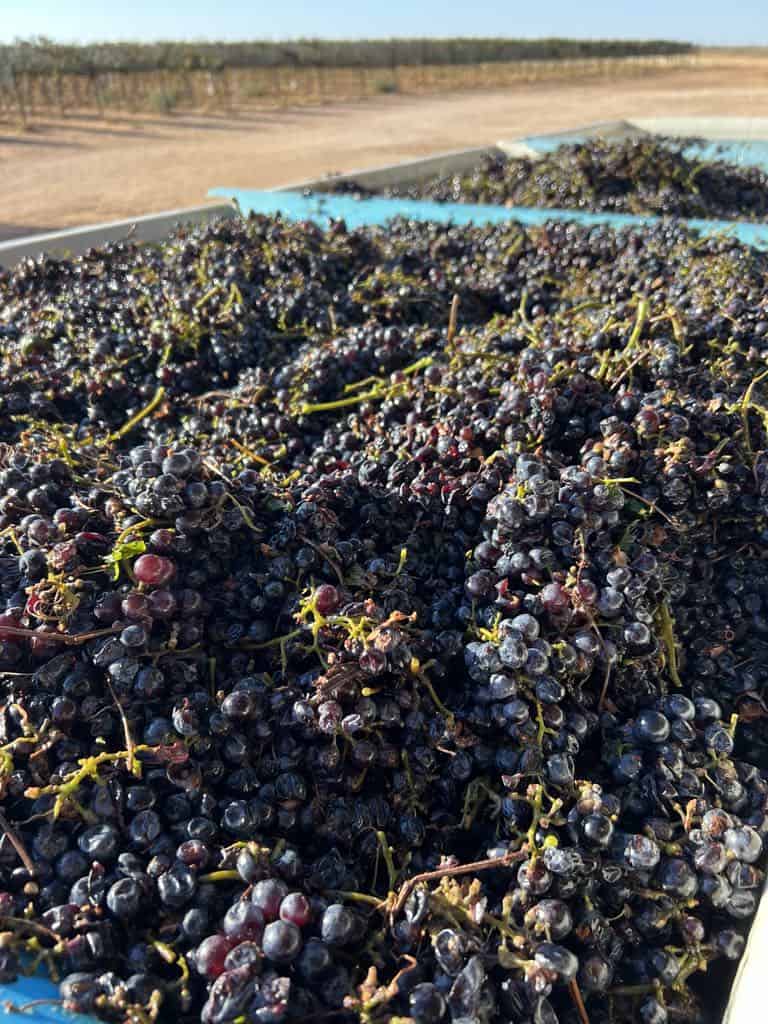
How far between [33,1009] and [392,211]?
4.77 m

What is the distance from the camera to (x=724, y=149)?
635cm

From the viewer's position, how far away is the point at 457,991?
1068 mm

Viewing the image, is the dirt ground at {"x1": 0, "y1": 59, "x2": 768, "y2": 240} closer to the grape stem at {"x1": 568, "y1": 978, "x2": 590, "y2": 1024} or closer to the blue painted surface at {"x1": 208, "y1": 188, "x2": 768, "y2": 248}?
the blue painted surface at {"x1": 208, "y1": 188, "x2": 768, "y2": 248}

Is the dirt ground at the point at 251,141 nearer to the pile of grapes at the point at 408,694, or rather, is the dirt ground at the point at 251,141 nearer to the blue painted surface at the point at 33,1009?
the pile of grapes at the point at 408,694

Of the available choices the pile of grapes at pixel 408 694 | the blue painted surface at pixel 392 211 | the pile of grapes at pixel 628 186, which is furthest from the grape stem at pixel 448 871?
the pile of grapes at pixel 628 186

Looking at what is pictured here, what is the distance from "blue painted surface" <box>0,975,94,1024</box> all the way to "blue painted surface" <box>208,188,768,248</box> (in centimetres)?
411

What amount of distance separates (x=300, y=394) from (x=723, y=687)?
Result: 1465 millimetres

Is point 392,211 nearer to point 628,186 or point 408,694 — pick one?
point 628,186

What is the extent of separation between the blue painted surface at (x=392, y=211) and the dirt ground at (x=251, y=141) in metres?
6.61

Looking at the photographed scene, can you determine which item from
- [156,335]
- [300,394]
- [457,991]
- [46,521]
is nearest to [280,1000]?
[457,991]

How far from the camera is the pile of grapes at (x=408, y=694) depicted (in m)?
1.13

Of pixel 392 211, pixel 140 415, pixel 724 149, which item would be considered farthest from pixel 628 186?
pixel 140 415

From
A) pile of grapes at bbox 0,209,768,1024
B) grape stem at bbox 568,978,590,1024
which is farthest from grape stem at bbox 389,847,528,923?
grape stem at bbox 568,978,590,1024

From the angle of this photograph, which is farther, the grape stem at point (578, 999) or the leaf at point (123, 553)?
the leaf at point (123, 553)
